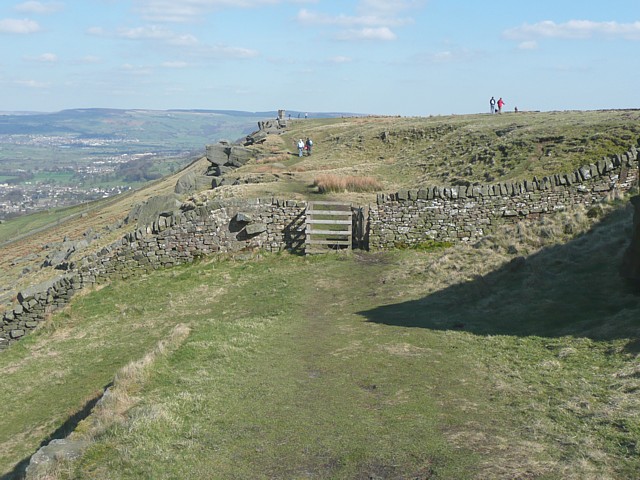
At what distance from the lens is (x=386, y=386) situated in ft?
35.8

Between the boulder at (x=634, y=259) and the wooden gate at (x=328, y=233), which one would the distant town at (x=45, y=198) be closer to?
the wooden gate at (x=328, y=233)

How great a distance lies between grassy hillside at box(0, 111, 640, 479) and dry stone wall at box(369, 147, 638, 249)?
1.29 m

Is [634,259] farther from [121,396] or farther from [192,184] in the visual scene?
[192,184]

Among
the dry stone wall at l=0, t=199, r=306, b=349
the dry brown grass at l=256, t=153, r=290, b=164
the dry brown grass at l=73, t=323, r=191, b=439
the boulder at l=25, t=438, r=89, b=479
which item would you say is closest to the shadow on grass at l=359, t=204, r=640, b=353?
the dry brown grass at l=73, t=323, r=191, b=439

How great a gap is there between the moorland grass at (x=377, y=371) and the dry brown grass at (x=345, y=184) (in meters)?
11.0

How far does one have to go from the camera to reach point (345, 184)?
32.9 meters

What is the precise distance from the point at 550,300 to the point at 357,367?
515cm

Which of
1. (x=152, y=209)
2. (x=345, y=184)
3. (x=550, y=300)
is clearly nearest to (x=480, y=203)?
(x=345, y=184)

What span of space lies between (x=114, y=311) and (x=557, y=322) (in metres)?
15.0

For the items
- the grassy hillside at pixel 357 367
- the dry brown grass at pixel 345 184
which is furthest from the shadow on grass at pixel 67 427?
the dry brown grass at pixel 345 184

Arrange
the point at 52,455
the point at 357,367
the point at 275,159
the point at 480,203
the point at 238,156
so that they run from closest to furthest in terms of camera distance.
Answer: the point at 52,455 → the point at 357,367 → the point at 480,203 → the point at 275,159 → the point at 238,156

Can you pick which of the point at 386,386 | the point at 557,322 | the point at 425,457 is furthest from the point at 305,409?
the point at 557,322

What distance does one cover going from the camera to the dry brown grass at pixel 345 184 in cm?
3256

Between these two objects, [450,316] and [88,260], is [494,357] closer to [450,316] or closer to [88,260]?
[450,316]
